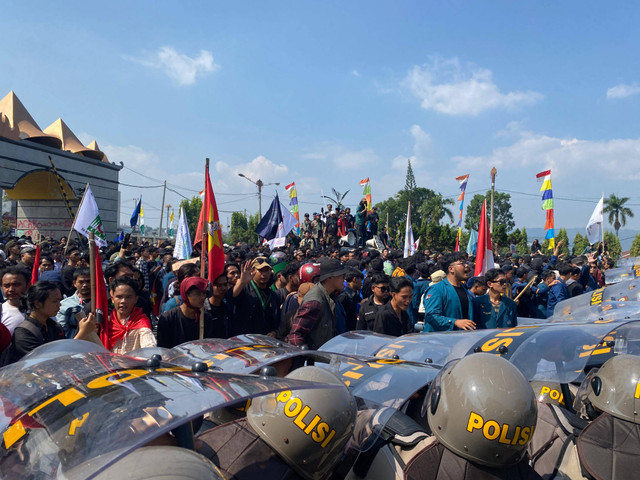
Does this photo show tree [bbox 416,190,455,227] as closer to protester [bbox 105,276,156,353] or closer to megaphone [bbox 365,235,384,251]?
megaphone [bbox 365,235,384,251]

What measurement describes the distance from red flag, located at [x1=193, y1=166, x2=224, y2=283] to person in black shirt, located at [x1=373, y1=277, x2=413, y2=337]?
5.86 feet

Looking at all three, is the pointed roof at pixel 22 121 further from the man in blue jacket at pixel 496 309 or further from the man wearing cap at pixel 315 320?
the man in blue jacket at pixel 496 309

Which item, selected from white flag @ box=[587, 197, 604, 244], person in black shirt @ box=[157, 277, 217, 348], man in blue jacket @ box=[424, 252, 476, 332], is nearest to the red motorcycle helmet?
person in black shirt @ box=[157, 277, 217, 348]

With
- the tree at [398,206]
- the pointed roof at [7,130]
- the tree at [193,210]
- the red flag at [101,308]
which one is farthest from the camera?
the tree at [398,206]

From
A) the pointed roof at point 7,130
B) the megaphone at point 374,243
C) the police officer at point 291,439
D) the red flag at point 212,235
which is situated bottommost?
the police officer at point 291,439

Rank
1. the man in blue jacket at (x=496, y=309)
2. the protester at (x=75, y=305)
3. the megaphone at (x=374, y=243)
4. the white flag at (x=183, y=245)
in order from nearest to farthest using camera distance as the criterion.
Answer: the protester at (x=75, y=305) → the man in blue jacket at (x=496, y=309) → the white flag at (x=183, y=245) → the megaphone at (x=374, y=243)

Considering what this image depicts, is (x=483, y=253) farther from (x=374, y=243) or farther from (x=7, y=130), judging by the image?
(x=7, y=130)

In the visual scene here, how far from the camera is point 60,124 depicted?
27516mm

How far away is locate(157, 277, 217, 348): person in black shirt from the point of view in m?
4.28

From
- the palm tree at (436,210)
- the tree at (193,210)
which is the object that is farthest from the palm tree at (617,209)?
the tree at (193,210)

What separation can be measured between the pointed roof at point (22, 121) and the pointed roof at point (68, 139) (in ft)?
4.75

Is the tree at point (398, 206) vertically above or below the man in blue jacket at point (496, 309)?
above

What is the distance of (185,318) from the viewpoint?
4.45 m

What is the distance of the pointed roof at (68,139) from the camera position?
27.1 m
